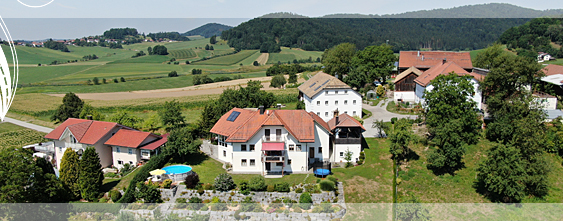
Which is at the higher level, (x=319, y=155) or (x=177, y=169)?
(x=319, y=155)

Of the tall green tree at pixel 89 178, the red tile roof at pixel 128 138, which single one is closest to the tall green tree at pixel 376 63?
the red tile roof at pixel 128 138

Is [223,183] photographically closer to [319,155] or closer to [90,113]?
[319,155]

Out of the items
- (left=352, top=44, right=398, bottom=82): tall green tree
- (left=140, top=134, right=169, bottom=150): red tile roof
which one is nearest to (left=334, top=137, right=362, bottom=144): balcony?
(left=140, top=134, right=169, bottom=150): red tile roof

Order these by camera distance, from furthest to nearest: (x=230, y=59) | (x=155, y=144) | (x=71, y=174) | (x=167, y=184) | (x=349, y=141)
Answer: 1. (x=230, y=59)
2. (x=155, y=144)
3. (x=349, y=141)
4. (x=71, y=174)
5. (x=167, y=184)

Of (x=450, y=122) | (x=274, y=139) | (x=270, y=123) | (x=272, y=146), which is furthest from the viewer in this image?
(x=274, y=139)

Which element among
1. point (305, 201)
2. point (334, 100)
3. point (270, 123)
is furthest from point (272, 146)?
point (334, 100)

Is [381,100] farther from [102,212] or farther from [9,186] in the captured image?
[9,186]

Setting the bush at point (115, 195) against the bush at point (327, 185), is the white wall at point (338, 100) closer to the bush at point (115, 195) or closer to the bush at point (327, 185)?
the bush at point (327, 185)

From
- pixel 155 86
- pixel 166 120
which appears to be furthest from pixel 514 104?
pixel 155 86
